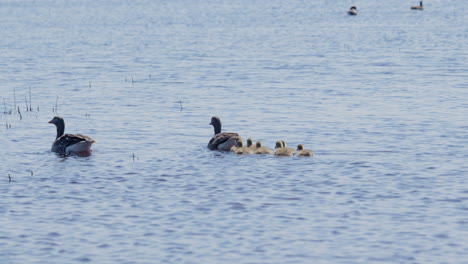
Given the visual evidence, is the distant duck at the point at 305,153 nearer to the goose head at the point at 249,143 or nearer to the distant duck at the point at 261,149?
the distant duck at the point at 261,149

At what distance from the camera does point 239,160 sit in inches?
992

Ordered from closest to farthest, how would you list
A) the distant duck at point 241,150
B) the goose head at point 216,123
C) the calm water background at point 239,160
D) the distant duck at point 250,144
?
1. the calm water background at point 239,160
2. the distant duck at point 241,150
3. the distant duck at point 250,144
4. the goose head at point 216,123

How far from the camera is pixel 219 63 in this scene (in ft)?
180

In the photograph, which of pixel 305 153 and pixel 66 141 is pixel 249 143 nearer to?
pixel 305 153

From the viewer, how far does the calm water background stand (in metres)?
17.5

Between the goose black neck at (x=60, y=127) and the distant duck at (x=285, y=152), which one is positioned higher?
the goose black neck at (x=60, y=127)

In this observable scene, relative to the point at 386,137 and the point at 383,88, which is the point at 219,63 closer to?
the point at 383,88

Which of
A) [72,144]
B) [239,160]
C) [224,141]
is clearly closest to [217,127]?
[224,141]

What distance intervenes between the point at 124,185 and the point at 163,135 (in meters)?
7.64

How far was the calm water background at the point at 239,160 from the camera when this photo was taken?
17.5m

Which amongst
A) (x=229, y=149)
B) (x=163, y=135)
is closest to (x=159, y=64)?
(x=163, y=135)

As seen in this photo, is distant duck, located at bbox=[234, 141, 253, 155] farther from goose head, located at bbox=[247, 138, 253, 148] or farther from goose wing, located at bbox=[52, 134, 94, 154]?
goose wing, located at bbox=[52, 134, 94, 154]

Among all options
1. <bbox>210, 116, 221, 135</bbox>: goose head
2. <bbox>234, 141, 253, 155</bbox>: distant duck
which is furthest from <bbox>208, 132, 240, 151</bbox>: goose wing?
<bbox>210, 116, 221, 135</bbox>: goose head

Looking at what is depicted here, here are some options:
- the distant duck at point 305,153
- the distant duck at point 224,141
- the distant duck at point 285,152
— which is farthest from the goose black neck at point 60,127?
the distant duck at point 305,153
